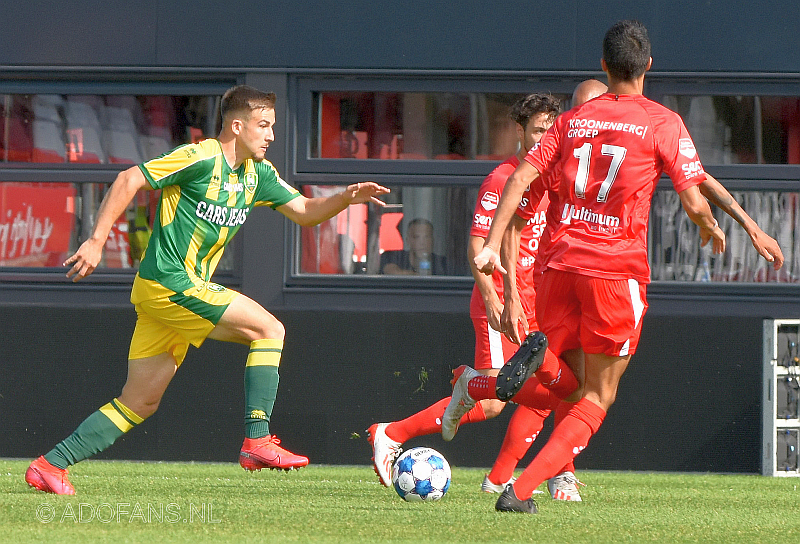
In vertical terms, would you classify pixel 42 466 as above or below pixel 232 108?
below

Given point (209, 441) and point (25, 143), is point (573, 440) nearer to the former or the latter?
point (209, 441)

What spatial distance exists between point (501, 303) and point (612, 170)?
1.23 m

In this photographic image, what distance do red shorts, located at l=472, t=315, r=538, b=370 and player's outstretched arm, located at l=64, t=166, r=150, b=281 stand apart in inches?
67.3

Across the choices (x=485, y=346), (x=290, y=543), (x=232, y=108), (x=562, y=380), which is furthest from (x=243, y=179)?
(x=290, y=543)

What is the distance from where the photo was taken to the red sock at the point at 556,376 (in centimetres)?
483

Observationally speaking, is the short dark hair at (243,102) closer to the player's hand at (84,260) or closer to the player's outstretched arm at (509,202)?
the player's hand at (84,260)

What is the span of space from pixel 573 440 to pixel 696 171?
1.11 metres

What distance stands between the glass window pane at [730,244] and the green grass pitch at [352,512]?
160 centimetres

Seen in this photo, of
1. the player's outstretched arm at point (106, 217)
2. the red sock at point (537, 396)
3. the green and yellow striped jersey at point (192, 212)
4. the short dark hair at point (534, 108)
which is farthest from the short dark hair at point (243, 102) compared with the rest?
the red sock at point (537, 396)

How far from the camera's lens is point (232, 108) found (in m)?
5.82

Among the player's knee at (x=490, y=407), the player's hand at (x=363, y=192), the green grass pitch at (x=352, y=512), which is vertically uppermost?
the player's hand at (x=363, y=192)

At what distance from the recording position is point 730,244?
320 inches

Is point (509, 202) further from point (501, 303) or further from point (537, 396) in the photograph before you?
point (501, 303)

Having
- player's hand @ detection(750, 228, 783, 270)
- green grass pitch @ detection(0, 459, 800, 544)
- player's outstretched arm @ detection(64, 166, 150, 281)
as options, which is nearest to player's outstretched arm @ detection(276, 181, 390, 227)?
player's outstretched arm @ detection(64, 166, 150, 281)
